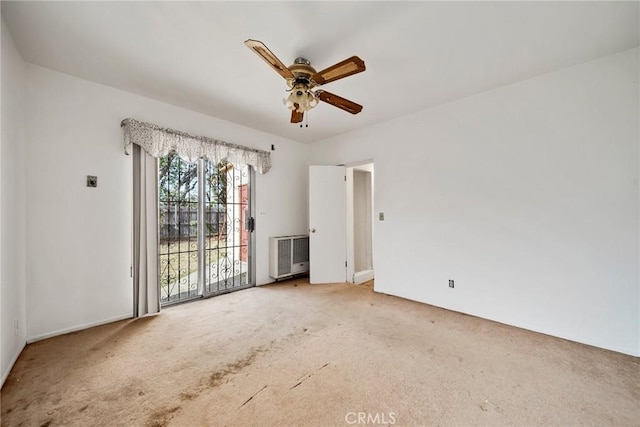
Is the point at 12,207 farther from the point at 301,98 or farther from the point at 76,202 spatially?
the point at 301,98

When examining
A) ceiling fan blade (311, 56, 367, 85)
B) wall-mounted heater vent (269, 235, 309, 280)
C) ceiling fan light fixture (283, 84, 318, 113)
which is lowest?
wall-mounted heater vent (269, 235, 309, 280)

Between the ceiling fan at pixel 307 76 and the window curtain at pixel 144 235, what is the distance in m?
1.89

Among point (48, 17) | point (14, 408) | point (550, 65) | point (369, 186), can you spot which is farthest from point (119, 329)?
point (550, 65)

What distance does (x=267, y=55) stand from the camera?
175 centimetres

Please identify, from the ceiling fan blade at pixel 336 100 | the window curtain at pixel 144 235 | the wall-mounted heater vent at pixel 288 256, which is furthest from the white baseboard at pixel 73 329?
the ceiling fan blade at pixel 336 100

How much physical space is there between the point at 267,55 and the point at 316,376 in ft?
7.62

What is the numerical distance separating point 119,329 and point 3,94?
2.21 metres

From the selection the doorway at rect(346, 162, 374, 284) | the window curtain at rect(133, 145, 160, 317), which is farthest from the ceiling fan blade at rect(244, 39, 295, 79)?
the doorway at rect(346, 162, 374, 284)

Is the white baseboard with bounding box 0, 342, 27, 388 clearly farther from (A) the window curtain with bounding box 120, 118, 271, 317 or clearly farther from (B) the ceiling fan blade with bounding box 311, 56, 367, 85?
(B) the ceiling fan blade with bounding box 311, 56, 367, 85

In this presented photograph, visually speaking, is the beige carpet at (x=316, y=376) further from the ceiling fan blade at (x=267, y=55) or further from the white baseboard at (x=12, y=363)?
the ceiling fan blade at (x=267, y=55)

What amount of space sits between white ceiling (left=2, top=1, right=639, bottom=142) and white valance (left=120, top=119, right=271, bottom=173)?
1.49 feet

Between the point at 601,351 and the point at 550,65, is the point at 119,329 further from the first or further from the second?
the point at 550,65

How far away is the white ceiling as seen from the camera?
1.76 metres

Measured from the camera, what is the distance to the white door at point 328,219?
436cm
